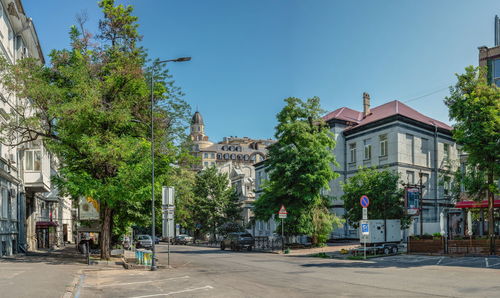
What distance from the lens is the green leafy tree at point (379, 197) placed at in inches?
1469

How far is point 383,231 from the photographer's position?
32.9 m

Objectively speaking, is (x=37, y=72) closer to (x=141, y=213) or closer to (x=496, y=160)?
(x=141, y=213)

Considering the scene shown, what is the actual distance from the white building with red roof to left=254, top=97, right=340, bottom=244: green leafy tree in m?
5.55

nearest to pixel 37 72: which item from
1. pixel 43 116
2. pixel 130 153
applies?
pixel 43 116

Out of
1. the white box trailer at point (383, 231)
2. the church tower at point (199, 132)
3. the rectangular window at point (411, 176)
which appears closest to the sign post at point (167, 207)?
the white box trailer at point (383, 231)

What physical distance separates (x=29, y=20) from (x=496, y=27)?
1472 inches

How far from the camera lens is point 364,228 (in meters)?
27.2

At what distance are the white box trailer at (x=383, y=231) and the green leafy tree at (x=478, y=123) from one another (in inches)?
251

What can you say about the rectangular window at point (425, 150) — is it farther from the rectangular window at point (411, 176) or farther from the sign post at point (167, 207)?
the sign post at point (167, 207)

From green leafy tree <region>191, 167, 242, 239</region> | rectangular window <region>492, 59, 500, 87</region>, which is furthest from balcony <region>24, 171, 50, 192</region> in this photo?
rectangular window <region>492, 59, 500, 87</region>

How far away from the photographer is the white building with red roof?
151ft

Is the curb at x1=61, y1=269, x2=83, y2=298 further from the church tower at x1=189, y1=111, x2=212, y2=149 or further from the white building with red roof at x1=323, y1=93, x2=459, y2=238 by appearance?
the church tower at x1=189, y1=111, x2=212, y2=149

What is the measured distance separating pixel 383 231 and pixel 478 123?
975 cm

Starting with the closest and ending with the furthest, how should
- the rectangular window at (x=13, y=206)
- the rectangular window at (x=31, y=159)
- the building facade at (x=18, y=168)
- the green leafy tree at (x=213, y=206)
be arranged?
the building facade at (x=18, y=168), the rectangular window at (x=13, y=206), the rectangular window at (x=31, y=159), the green leafy tree at (x=213, y=206)
